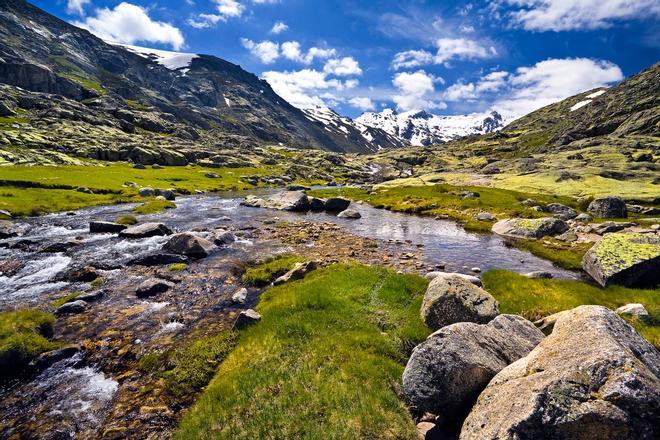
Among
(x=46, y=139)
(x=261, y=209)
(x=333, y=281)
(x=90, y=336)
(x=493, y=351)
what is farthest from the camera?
(x=46, y=139)

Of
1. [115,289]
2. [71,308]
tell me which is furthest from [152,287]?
[71,308]

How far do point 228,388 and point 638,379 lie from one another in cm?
1115

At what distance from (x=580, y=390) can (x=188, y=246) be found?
29.5 metres

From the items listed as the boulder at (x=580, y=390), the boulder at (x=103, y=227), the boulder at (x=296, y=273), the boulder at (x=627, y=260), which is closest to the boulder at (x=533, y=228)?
the boulder at (x=627, y=260)

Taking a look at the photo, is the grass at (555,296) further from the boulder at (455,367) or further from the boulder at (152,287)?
the boulder at (152,287)

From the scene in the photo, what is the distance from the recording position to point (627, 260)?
71.1ft

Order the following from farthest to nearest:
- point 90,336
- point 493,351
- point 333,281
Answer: point 333,281 → point 90,336 → point 493,351

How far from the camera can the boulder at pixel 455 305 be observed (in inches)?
573

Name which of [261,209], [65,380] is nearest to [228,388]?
[65,380]

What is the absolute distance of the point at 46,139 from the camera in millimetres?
124000

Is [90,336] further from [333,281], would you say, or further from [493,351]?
[493,351]

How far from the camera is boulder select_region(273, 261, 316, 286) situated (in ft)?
76.0

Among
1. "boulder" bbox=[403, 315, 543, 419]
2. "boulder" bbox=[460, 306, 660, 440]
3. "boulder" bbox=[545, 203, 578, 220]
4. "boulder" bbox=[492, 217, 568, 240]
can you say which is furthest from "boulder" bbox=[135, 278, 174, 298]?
"boulder" bbox=[545, 203, 578, 220]

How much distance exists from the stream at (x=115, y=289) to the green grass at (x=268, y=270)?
1.35 meters
